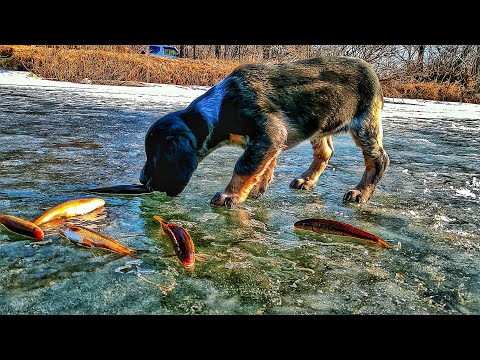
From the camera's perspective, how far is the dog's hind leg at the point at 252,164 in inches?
185

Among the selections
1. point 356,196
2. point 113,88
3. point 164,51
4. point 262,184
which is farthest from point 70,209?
point 164,51

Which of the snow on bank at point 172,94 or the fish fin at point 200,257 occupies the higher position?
the fish fin at point 200,257

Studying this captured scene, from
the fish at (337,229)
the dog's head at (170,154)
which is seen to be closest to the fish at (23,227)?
the dog's head at (170,154)

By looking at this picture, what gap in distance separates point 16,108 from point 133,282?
9353 millimetres

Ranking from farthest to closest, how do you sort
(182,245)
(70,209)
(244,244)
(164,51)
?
(164,51)
(70,209)
(244,244)
(182,245)

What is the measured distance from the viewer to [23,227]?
3.53m

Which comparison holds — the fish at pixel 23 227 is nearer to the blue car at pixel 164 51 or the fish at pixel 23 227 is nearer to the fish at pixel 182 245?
the fish at pixel 182 245

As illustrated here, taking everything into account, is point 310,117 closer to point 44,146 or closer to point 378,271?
point 378,271

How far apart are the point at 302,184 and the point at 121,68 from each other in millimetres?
17243

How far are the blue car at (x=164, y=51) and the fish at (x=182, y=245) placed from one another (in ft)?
71.0

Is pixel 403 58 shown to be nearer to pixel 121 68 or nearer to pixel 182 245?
pixel 121 68

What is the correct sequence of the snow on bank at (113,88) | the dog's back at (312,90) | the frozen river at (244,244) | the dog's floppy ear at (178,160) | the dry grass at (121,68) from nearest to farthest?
1. the frozen river at (244,244)
2. the dog's floppy ear at (178,160)
3. the dog's back at (312,90)
4. the snow on bank at (113,88)
5. the dry grass at (121,68)

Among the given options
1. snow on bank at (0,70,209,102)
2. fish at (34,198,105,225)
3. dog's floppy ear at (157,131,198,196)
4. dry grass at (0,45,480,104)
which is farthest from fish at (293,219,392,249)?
dry grass at (0,45,480,104)

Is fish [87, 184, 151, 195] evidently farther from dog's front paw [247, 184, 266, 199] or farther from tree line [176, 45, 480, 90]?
tree line [176, 45, 480, 90]
